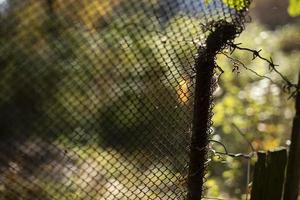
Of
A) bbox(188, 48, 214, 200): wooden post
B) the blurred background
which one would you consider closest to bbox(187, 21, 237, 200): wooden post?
bbox(188, 48, 214, 200): wooden post

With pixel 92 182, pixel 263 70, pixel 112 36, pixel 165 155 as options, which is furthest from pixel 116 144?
pixel 263 70

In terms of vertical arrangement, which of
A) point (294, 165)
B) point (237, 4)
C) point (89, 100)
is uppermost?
point (89, 100)

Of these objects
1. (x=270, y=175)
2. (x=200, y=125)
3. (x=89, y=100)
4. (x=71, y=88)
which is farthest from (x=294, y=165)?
(x=71, y=88)

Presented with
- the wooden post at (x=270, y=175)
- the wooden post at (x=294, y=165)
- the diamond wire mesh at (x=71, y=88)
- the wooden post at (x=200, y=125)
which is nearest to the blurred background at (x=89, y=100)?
the diamond wire mesh at (x=71, y=88)

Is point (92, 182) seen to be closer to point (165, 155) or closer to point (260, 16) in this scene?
point (165, 155)

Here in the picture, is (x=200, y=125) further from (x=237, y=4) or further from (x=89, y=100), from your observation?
(x=89, y=100)

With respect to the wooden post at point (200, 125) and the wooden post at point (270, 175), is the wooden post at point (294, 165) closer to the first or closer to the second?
the wooden post at point (270, 175)
